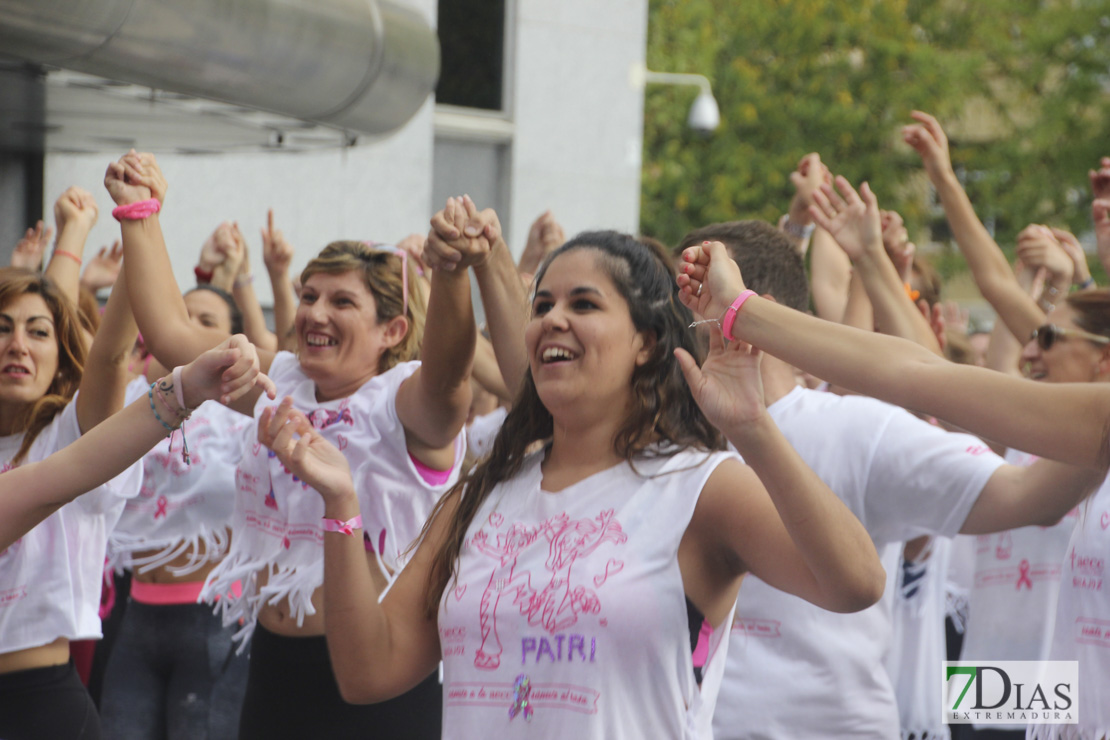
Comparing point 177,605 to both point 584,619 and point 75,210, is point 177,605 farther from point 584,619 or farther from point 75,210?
point 584,619

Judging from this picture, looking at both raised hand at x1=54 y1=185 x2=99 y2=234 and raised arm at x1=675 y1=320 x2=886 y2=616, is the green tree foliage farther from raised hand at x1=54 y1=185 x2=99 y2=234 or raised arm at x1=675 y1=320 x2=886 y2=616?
raised arm at x1=675 y1=320 x2=886 y2=616

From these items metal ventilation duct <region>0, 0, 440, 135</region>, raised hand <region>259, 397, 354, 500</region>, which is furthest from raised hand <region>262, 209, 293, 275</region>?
raised hand <region>259, 397, 354, 500</region>

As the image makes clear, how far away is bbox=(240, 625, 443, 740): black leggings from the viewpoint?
3153mm

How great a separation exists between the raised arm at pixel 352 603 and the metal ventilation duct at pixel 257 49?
1.84 meters

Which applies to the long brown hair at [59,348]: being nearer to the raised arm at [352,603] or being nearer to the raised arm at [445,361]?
the raised arm at [445,361]

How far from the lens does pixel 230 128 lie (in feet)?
18.2

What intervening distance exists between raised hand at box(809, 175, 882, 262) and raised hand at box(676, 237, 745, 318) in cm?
130

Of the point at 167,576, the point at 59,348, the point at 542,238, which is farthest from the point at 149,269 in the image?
the point at 167,576

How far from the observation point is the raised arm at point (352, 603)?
Answer: 7.65 ft

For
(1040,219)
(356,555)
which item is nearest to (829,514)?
(356,555)

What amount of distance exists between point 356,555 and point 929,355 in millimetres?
1169

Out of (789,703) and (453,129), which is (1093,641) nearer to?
(789,703)

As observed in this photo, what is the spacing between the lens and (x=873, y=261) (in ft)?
11.3

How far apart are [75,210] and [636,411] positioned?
7.47ft
